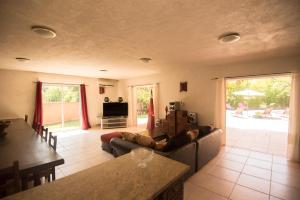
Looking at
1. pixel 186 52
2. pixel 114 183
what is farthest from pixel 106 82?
pixel 114 183

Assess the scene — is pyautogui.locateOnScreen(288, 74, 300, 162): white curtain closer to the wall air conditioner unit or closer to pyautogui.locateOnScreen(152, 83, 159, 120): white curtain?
pyautogui.locateOnScreen(152, 83, 159, 120): white curtain

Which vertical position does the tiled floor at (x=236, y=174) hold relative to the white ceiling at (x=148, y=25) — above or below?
below

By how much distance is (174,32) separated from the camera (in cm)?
197

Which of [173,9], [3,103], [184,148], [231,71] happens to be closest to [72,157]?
[184,148]

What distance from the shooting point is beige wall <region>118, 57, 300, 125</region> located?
133 inches

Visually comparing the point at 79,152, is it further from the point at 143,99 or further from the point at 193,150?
the point at 143,99

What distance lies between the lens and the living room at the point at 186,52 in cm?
144

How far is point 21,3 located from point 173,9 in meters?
1.41

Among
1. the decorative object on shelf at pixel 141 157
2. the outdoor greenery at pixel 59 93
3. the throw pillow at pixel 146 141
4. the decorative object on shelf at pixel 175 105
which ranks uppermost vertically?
the outdoor greenery at pixel 59 93

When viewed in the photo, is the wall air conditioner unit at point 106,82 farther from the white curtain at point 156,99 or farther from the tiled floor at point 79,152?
the white curtain at point 156,99

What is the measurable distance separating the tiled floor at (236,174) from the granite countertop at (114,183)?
4.34 feet

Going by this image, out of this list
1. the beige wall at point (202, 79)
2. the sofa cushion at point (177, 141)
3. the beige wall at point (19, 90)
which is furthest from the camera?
the beige wall at point (19, 90)

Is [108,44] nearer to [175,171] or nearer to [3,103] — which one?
[175,171]

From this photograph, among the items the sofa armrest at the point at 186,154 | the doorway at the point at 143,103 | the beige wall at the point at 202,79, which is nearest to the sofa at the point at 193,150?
the sofa armrest at the point at 186,154
